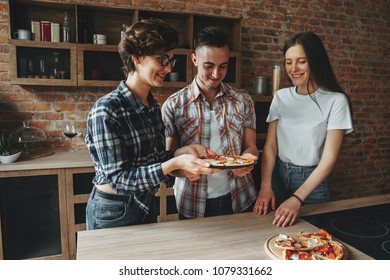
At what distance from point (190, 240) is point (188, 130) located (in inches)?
25.4

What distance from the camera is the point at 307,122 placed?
5.11ft

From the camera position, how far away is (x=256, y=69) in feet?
11.3

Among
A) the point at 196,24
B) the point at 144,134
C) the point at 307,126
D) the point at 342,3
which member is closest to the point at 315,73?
the point at 307,126

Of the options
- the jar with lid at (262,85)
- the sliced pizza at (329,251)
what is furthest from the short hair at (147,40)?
the jar with lid at (262,85)

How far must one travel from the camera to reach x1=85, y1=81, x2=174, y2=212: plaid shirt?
111 cm

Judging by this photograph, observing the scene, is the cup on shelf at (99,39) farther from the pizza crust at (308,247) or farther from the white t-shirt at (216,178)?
the pizza crust at (308,247)

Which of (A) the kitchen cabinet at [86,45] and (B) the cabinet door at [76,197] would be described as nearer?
(B) the cabinet door at [76,197]

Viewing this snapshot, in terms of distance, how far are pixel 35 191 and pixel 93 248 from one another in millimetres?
1525

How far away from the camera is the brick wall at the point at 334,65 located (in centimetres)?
281

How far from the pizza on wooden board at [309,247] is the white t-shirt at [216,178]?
1.87 ft

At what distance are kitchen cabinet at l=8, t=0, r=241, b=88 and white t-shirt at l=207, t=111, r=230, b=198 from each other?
127 centimetres

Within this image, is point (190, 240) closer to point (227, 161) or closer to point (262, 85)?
point (227, 161)

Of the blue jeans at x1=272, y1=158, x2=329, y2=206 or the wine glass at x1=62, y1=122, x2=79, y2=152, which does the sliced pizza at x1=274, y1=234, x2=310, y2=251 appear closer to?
the blue jeans at x1=272, y1=158, x2=329, y2=206
